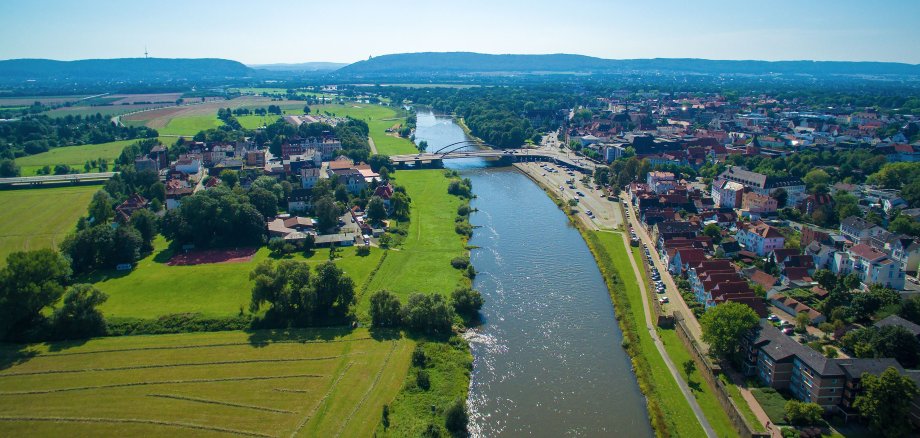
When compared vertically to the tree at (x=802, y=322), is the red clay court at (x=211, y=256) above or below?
above

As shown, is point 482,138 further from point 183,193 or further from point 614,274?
point 614,274

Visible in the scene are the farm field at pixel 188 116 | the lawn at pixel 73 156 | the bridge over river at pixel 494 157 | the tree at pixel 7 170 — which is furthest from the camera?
the farm field at pixel 188 116

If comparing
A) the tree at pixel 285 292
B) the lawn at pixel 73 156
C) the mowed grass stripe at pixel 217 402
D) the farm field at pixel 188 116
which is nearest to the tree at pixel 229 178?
the lawn at pixel 73 156

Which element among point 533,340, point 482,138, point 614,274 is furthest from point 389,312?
point 482,138

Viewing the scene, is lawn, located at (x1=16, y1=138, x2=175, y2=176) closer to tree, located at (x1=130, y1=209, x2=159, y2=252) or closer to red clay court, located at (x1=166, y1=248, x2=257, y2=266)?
tree, located at (x1=130, y1=209, x2=159, y2=252)

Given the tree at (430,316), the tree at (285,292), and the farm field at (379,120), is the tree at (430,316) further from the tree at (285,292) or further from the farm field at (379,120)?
the farm field at (379,120)

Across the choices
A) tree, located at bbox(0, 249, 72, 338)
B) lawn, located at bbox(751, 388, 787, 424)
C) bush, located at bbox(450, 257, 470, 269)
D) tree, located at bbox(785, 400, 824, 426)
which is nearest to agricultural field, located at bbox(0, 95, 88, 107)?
tree, located at bbox(0, 249, 72, 338)

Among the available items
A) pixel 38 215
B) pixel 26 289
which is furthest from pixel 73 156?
pixel 26 289
